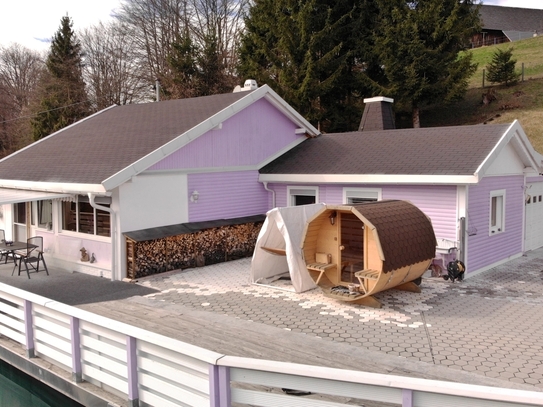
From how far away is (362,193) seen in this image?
1388 cm

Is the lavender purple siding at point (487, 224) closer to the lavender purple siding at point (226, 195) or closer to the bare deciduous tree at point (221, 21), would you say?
the lavender purple siding at point (226, 195)

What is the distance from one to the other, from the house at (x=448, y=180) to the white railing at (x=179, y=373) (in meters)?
7.42

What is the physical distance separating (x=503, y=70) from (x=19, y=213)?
34.8 metres

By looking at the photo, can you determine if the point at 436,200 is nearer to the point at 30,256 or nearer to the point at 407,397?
the point at 407,397

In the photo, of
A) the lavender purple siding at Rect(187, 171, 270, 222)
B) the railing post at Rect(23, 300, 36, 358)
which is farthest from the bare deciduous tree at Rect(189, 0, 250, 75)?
the railing post at Rect(23, 300, 36, 358)

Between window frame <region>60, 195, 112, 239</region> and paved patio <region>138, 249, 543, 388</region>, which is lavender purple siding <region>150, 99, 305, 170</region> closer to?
window frame <region>60, 195, 112, 239</region>

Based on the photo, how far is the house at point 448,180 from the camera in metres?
12.0

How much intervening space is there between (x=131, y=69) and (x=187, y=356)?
37.4 m

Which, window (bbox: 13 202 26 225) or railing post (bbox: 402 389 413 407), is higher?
window (bbox: 13 202 26 225)

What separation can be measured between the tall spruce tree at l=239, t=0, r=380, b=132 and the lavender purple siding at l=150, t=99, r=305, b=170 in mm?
12498

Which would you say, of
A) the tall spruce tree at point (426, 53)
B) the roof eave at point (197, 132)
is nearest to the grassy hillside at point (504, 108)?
the tall spruce tree at point (426, 53)

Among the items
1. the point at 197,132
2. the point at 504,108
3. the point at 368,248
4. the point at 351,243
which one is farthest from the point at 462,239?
the point at 504,108

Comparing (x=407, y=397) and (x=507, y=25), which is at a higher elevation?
(x=507, y=25)

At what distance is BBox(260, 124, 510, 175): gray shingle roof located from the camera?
12422 mm
